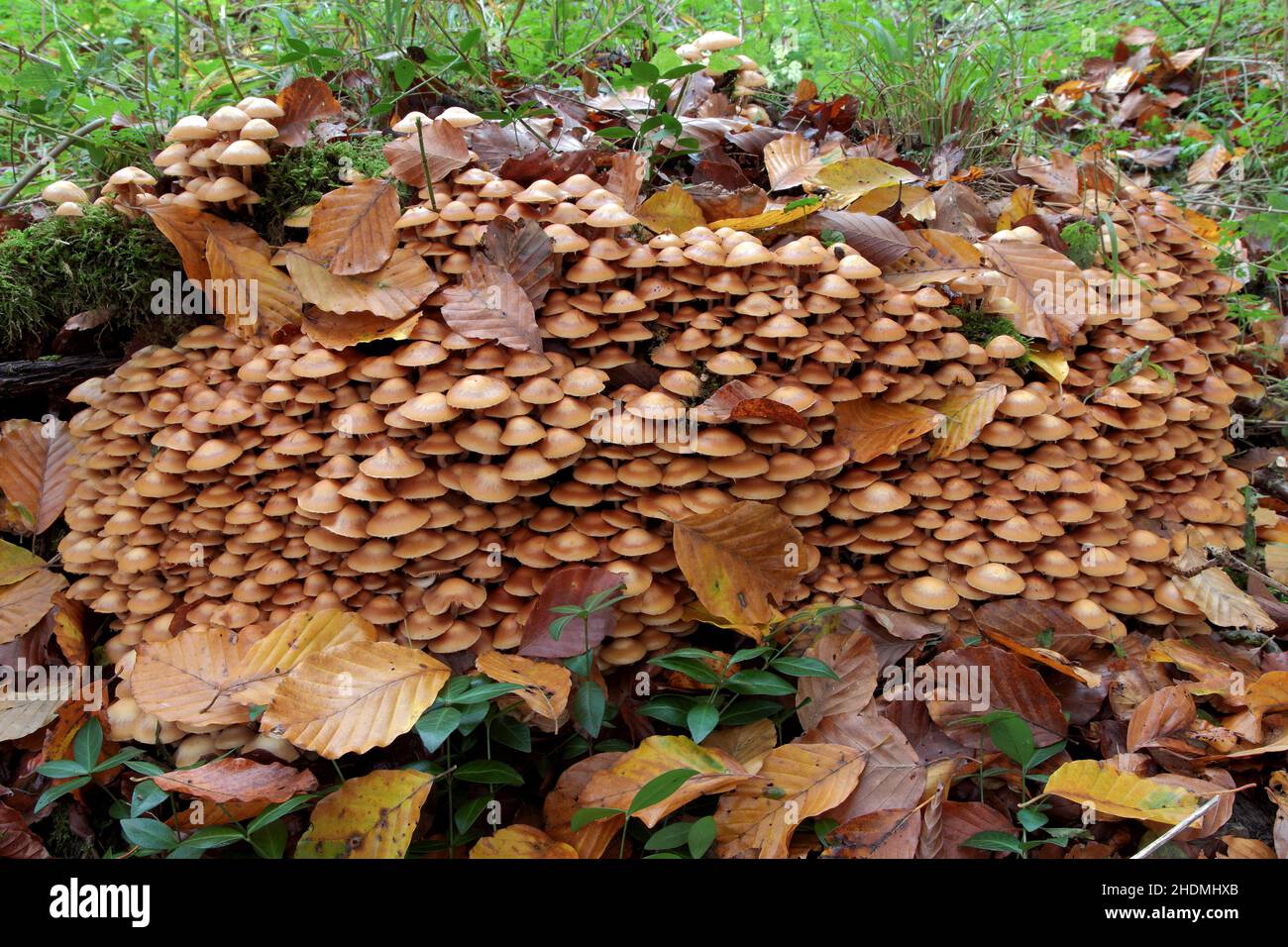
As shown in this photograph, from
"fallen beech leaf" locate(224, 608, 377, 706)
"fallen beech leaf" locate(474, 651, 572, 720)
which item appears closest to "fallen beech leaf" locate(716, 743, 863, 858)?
"fallen beech leaf" locate(474, 651, 572, 720)

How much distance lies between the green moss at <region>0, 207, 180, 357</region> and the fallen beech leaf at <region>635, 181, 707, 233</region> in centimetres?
185

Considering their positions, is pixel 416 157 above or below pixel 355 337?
above

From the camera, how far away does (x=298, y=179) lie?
129 inches

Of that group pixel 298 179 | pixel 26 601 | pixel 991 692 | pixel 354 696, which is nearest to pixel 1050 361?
pixel 991 692

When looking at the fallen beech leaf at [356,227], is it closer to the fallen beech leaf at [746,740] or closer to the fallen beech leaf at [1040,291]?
the fallen beech leaf at [746,740]

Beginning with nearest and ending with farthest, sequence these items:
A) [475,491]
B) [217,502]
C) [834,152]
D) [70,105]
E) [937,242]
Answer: [475,491] → [217,502] → [937,242] → [834,152] → [70,105]

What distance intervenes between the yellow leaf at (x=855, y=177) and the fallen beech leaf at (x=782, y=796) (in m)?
2.15

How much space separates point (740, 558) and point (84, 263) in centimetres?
274

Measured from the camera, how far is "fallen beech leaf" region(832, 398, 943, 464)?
9.68ft

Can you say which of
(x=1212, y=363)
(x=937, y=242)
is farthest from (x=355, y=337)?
(x=1212, y=363)

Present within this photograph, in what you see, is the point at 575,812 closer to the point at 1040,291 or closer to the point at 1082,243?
the point at 1040,291

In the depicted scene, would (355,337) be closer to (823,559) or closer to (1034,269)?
(823,559)

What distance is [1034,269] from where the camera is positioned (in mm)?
3342

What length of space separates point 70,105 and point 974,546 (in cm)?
449
